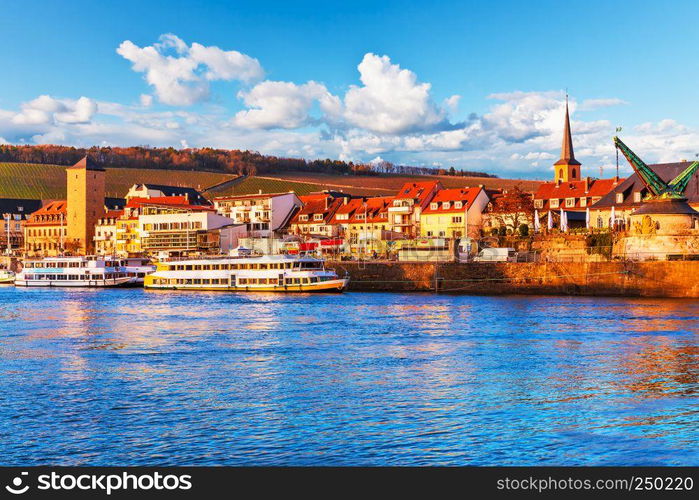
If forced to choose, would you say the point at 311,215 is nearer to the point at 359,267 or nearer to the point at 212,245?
the point at 212,245

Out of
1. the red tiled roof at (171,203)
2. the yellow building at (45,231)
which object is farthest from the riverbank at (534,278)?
the yellow building at (45,231)

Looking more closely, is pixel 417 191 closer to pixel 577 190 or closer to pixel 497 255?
pixel 577 190

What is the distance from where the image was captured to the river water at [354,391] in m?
17.9

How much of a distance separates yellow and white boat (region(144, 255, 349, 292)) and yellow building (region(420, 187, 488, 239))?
2366 centimetres

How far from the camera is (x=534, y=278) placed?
Answer: 68.0 m

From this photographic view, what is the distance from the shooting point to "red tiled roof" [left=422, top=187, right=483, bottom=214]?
3819 inches

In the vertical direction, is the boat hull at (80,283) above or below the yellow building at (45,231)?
below

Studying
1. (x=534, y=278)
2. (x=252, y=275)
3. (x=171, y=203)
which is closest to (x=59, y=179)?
(x=171, y=203)

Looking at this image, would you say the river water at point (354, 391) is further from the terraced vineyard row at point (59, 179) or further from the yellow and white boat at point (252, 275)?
the terraced vineyard row at point (59, 179)

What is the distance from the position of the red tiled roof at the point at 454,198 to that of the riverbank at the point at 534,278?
22386 millimetres

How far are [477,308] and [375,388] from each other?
29520 millimetres

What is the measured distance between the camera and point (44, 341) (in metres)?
36.8
